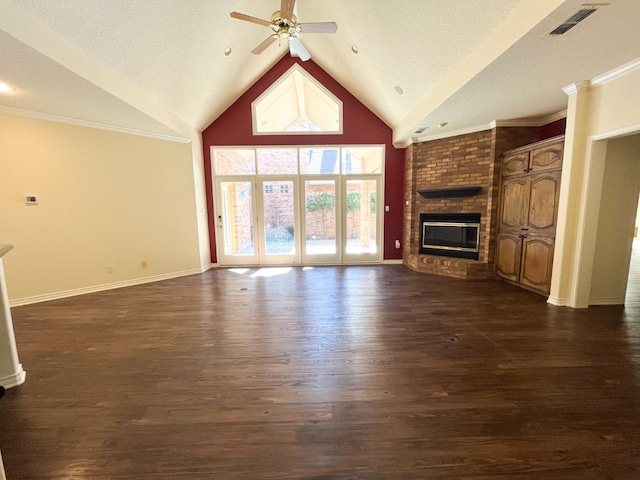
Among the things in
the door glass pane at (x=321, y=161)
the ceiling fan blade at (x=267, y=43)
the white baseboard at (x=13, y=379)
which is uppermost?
the ceiling fan blade at (x=267, y=43)

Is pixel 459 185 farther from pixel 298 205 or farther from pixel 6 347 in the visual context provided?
pixel 6 347

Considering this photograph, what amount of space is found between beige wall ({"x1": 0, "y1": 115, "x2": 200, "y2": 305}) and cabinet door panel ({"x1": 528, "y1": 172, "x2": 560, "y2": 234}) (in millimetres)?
5621

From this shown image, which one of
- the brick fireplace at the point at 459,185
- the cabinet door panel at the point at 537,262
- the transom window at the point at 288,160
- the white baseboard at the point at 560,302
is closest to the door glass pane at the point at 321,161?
the transom window at the point at 288,160

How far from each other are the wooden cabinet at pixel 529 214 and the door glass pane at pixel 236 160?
15.3ft

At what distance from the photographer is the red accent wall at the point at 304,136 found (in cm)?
544

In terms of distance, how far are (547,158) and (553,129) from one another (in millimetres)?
923

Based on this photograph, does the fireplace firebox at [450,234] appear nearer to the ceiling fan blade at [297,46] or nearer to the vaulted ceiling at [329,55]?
the vaulted ceiling at [329,55]

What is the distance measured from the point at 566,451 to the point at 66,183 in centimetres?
591

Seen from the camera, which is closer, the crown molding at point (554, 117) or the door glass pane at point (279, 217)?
the crown molding at point (554, 117)

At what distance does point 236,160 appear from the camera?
5641 millimetres

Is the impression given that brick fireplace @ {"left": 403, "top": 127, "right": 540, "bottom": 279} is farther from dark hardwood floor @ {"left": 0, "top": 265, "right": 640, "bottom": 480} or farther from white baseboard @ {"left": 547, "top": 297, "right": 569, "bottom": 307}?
dark hardwood floor @ {"left": 0, "top": 265, "right": 640, "bottom": 480}

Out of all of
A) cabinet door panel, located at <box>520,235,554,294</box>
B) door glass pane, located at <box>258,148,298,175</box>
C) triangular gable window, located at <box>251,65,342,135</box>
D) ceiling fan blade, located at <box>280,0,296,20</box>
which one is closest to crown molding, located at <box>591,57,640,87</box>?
cabinet door panel, located at <box>520,235,554,294</box>

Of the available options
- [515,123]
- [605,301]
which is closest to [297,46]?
[515,123]

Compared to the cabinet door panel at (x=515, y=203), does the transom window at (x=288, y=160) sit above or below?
above
